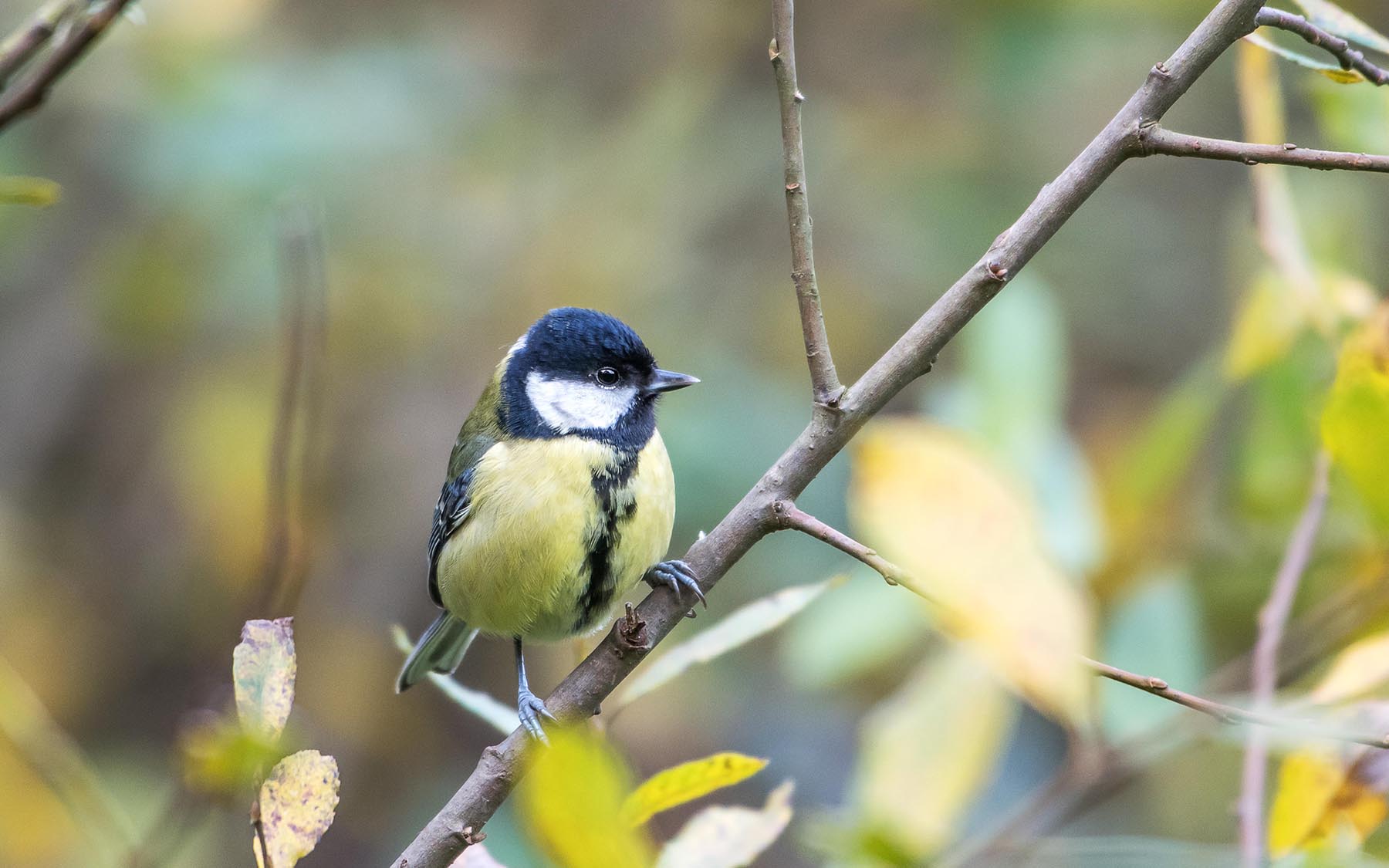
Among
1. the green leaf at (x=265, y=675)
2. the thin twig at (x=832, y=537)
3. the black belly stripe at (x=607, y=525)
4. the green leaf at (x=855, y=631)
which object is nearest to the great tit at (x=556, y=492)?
the black belly stripe at (x=607, y=525)

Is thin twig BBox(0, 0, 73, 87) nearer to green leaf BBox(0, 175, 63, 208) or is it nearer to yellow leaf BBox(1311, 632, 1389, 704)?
green leaf BBox(0, 175, 63, 208)

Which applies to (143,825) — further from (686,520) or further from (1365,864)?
(1365,864)

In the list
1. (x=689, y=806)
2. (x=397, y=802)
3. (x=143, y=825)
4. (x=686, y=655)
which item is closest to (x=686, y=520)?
(x=689, y=806)

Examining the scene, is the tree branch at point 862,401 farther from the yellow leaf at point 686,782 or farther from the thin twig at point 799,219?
the yellow leaf at point 686,782

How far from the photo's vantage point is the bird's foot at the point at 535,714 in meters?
1.50

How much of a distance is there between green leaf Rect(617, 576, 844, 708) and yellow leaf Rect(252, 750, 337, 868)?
543 millimetres

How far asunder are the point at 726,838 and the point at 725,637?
30 centimetres

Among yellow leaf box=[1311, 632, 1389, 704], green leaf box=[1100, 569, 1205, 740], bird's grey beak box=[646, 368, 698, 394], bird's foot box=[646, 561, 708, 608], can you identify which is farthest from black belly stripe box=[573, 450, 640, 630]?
yellow leaf box=[1311, 632, 1389, 704]

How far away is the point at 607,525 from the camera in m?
2.39

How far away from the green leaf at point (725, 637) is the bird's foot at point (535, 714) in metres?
0.10

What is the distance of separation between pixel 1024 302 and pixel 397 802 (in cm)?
257

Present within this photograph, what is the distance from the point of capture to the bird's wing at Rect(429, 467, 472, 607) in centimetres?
270

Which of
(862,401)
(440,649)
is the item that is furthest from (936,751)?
(440,649)

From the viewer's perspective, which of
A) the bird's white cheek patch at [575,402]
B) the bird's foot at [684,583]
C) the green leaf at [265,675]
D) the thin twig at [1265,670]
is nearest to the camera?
the green leaf at [265,675]
